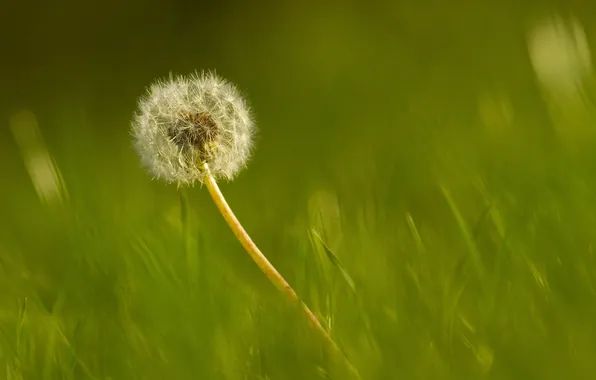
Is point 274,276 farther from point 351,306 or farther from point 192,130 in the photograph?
point 192,130

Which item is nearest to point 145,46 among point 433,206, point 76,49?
point 76,49

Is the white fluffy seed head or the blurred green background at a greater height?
the white fluffy seed head

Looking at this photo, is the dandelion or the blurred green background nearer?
the blurred green background

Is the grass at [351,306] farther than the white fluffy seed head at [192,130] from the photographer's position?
No

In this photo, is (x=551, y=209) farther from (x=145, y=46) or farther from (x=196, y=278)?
(x=145, y=46)

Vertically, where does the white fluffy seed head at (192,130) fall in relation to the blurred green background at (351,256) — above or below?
above

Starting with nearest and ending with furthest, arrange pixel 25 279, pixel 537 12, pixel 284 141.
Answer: pixel 25 279 < pixel 284 141 < pixel 537 12
